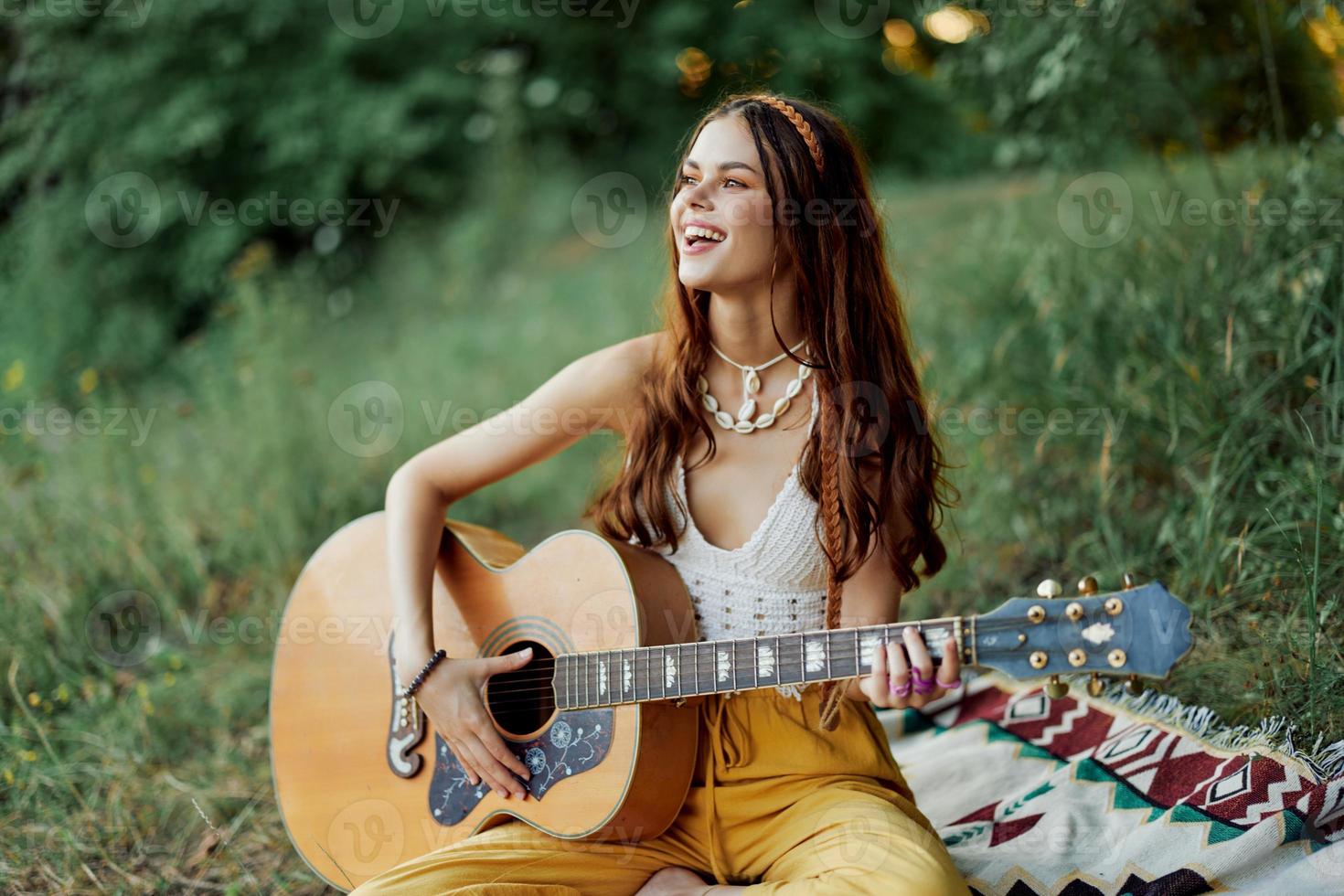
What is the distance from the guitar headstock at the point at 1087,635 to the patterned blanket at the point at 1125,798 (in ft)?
2.06

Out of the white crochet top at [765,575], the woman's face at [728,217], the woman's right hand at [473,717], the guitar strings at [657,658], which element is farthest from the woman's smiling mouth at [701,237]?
the woman's right hand at [473,717]

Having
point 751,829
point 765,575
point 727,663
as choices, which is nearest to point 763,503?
point 765,575

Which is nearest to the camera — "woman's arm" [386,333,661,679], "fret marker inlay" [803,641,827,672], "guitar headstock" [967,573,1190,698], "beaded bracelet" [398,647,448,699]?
"guitar headstock" [967,573,1190,698]

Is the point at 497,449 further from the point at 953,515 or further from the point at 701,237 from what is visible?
the point at 953,515

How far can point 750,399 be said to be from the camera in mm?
2281

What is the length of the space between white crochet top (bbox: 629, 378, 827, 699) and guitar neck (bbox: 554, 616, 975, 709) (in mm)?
219

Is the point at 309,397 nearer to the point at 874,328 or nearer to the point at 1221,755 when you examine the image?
the point at 874,328

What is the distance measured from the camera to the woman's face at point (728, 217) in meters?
2.11

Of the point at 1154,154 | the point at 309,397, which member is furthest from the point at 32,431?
the point at 1154,154

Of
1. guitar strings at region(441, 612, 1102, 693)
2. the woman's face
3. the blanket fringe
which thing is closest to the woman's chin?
the woman's face

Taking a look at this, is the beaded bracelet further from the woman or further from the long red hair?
the long red hair

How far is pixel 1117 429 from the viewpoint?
3.21m

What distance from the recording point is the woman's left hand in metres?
1.71

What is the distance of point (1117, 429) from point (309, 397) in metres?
3.74
